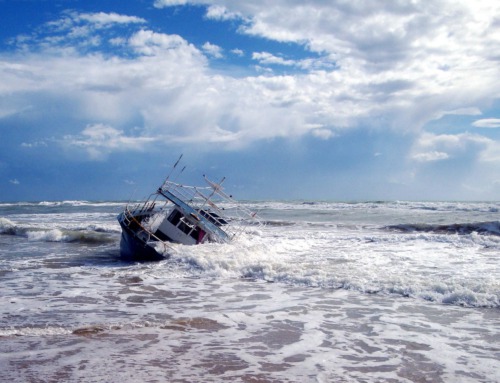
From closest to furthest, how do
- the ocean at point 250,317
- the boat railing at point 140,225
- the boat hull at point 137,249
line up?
the ocean at point 250,317 < the boat hull at point 137,249 < the boat railing at point 140,225

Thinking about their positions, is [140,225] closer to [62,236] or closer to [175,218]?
[175,218]

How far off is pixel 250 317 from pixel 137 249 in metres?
8.60

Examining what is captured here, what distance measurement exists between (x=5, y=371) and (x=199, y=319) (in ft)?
12.1

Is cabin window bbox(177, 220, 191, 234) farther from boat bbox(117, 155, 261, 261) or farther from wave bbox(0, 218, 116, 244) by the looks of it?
wave bbox(0, 218, 116, 244)

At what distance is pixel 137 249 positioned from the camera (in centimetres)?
1681

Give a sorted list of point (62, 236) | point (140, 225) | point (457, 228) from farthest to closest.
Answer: point (457, 228), point (62, 236), point (140, 225)

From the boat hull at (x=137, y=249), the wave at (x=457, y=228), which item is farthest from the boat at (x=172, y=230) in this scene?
the wave at (x=457, y=228)

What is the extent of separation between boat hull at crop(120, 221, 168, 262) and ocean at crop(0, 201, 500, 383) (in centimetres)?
44

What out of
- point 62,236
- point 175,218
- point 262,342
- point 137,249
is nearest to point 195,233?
point 175,218

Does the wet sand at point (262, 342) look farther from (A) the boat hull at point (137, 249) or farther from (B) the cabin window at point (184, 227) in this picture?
(B) the cabin window at point (184, 227)

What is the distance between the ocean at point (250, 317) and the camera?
6.44 m

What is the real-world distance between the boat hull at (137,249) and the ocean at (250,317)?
1.46 feet

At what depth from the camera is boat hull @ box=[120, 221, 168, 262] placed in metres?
16.5

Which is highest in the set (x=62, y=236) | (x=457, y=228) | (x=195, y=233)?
(x=195, y=233)
